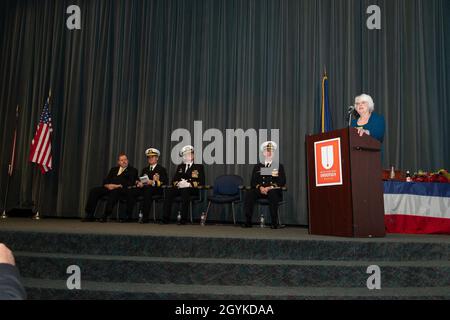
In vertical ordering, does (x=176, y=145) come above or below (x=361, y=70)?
below

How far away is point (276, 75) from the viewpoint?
7234 mm

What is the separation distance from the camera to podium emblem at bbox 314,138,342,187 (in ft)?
12.7

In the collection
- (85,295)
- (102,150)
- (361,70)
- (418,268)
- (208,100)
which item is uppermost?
(361,70)

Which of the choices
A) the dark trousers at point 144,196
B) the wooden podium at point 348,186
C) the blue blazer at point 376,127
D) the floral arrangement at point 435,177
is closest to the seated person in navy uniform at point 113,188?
the dark trousers at point 144,196

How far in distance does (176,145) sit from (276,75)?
7.24 ft

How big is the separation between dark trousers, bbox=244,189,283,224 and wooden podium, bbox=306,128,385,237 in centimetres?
172

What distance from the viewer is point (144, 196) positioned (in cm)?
649

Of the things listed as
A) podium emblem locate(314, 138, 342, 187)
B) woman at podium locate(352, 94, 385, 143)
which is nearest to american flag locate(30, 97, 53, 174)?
podium emblem locate(314, 138, 342, 187)

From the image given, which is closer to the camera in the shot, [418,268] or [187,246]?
[418,268]

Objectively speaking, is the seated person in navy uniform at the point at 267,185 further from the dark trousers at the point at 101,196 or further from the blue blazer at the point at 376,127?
the dark trousers at the point at 101,196

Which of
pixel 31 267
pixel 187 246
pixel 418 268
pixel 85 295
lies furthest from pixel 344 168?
pixel 31 267

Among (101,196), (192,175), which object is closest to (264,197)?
(192,175)

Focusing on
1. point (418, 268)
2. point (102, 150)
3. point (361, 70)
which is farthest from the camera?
point (102, 150)
